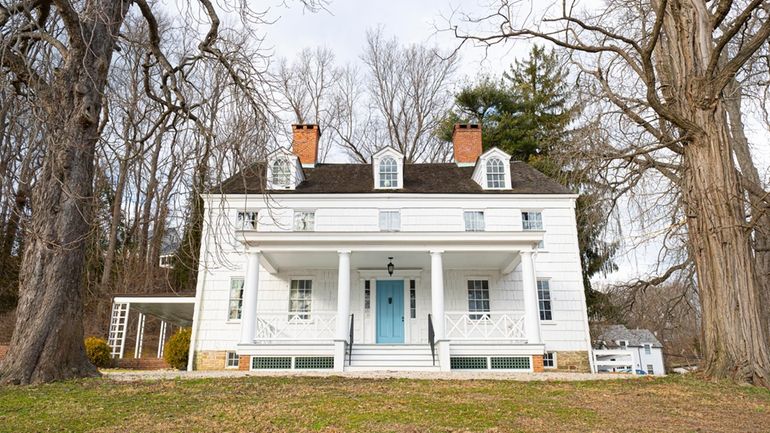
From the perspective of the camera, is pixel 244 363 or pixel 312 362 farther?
pixel 312 362

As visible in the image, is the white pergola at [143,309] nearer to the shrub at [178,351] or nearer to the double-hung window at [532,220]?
the shrub at [178,351]

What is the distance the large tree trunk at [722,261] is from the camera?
7.63 m

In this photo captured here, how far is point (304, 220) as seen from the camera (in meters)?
16.7

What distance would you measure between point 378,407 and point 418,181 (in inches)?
501

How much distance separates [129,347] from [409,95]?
69.2 ft

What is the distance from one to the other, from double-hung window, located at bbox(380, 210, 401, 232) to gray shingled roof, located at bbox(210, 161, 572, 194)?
0.80 metres

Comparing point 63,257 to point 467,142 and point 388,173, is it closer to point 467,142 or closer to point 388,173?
point 388,173

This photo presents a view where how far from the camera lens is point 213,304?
1574 cm

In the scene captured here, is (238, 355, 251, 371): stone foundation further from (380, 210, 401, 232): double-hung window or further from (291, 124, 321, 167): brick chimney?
(291, 124, 321, 167): brick chimney

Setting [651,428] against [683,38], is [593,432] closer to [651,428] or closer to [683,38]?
[651,428]

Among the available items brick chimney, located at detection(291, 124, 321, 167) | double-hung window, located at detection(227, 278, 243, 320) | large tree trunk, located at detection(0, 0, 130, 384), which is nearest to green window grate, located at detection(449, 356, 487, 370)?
double-hung window, located at detection(227, 278, 243, 320)

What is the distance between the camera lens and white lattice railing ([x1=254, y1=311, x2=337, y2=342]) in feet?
49.0

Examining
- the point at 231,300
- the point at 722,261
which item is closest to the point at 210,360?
the point at 231,300

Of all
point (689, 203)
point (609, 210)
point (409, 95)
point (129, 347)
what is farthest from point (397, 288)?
point (409, 95)
